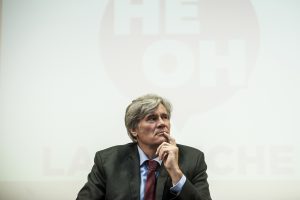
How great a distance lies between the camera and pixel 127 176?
233 cm

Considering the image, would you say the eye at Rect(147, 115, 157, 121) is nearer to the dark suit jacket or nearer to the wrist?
the dark suit jacket

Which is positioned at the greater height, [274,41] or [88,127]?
[274,41]

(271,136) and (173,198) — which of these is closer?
(173,198)

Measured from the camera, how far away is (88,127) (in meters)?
2.83

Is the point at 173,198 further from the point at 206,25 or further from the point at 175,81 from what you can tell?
the point at 206,25

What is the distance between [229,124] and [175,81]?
0.52 meters

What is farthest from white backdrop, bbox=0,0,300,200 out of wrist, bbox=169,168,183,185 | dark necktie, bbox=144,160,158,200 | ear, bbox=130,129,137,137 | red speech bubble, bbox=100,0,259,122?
wrist, bbox=169,168,183,185

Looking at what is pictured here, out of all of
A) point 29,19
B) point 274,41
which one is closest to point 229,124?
point 274,41

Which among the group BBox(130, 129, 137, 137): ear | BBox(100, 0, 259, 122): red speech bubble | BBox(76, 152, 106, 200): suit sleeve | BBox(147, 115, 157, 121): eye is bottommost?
BBox(76, 152, 106, 200): suit sleeve

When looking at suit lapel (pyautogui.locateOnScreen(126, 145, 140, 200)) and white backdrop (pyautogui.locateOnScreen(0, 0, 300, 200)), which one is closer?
suit lapel (pyautogui.locateOnScreen(126, 145, 140, 200))

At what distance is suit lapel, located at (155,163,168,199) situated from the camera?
223 cm

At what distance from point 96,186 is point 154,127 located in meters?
0.53

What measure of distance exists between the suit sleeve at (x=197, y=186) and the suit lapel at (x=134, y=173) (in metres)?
0.27

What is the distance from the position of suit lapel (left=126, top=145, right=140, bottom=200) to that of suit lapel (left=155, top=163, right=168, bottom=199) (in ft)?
0.42
